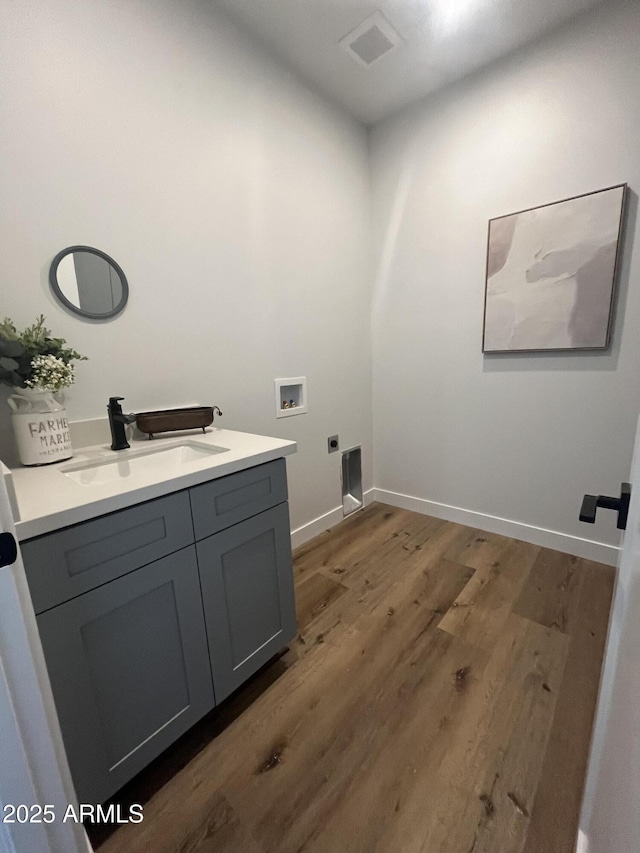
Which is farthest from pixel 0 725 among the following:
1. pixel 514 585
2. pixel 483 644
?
pixel 514 585

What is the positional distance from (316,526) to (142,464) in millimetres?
1301

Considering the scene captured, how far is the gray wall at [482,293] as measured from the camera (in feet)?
5.25

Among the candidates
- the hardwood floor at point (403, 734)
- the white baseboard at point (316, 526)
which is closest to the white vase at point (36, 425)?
the hardwood floor at point (403, 734)

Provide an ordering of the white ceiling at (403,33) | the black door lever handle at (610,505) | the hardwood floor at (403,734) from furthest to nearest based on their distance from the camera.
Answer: the white ceiling at (403,33), the hardwood floor at (403,734), the black door lever handle at (610,505)

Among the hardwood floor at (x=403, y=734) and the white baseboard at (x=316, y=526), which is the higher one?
the white baseboard at (x=316, y=526)

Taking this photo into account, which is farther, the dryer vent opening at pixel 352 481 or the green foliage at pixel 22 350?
the dryer vent opening at pixel 352 481

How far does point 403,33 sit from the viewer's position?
63.2 inches

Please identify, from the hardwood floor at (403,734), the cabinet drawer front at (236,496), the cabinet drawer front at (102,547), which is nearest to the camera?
the cabinet drawer front at (102,547)

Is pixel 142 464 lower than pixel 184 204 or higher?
lower

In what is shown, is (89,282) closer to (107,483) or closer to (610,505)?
(107,483)

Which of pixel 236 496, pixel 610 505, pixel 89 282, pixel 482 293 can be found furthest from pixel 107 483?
pixel 482 293

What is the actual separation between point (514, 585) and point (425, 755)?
0.98 m

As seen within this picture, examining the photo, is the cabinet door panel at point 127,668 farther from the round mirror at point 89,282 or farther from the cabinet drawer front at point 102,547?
the round mirror at point 89,282

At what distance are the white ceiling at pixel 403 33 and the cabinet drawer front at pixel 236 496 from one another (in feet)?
6.37
